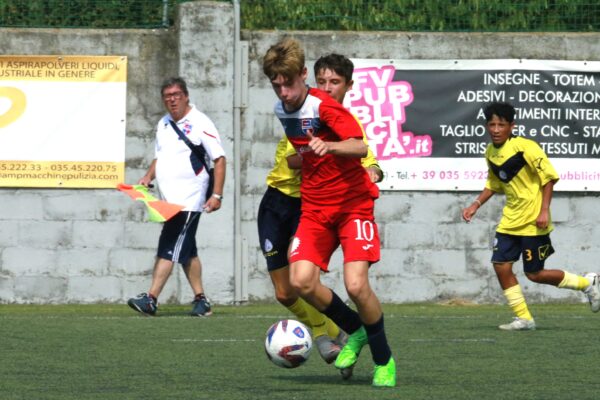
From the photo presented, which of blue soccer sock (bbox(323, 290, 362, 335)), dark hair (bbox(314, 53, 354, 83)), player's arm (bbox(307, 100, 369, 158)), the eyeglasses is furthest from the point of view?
the eyeglasses

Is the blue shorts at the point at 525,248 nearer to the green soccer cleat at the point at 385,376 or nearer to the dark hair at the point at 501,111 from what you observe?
the dark hair at the point at 501,111

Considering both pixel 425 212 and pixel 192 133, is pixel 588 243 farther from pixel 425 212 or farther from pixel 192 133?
pixel 192 133

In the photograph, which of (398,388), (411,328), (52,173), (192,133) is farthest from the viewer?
(52,173)

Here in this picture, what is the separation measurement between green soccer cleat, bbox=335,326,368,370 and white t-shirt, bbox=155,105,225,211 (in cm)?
489

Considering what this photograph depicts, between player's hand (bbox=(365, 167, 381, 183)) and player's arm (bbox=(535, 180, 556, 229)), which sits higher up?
player's hand (bbox=(365, 167, 381, 183))

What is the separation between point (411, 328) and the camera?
10.9 metres

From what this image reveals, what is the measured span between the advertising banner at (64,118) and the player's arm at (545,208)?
4.63 meters

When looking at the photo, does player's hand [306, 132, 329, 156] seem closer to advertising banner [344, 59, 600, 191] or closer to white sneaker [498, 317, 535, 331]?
white sneaker [498, 317, 535, 331]

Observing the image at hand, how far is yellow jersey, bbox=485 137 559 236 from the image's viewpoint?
1108 cm

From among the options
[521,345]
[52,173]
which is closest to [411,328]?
[521,345]

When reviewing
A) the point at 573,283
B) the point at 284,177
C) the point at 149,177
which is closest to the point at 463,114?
the point at 573,283

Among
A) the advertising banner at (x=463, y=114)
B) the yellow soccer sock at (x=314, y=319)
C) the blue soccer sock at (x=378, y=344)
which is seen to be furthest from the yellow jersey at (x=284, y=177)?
the advertising banner at (x=463, y=114)

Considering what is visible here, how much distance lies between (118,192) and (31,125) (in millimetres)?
1084

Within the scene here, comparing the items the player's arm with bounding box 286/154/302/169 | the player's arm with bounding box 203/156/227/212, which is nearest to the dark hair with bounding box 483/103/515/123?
the player's arm with bounding box 203/156/227/212
